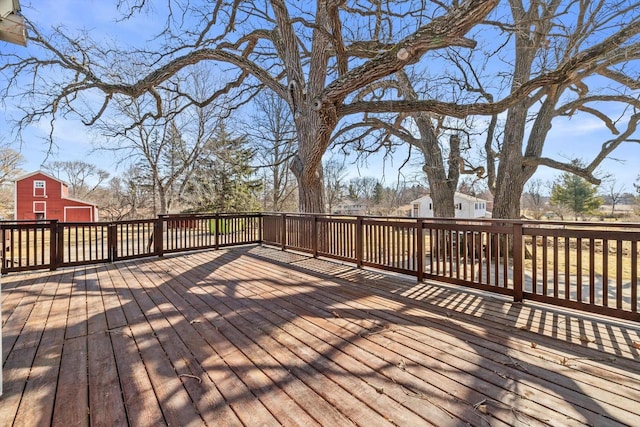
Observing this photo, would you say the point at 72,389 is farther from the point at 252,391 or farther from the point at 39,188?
the point at 39,188

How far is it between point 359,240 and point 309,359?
9.35 feet

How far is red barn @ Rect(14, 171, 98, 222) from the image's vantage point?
50.3 ft

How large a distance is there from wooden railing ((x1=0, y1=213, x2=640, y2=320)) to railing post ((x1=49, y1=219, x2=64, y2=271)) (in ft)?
0.04

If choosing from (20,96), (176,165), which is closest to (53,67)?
(20,96)

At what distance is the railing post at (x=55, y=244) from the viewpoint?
182 inches

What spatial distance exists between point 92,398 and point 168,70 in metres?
6.17

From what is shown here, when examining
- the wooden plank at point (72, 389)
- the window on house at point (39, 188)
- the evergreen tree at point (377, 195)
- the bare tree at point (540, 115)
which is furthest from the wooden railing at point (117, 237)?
the evergreen tree at point (377, 195)

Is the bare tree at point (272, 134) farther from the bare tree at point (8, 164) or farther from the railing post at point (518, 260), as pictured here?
the bare tree at point (8, 164)

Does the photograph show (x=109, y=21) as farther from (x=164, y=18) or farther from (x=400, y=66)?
(x=400, y=66)

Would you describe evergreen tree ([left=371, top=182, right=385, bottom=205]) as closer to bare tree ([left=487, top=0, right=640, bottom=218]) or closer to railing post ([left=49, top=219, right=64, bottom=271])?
bare tree ([left=487, top=0, right=640, bottom=218])

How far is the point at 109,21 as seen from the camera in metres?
5.74

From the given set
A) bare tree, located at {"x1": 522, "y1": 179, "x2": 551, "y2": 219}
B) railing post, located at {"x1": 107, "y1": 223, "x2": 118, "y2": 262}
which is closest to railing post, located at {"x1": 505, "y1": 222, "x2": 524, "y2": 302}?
railing post, located at {"x1": 107, "y1": 223, "x2": 118, "y2": 262}

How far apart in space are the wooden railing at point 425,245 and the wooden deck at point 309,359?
0.30 metres

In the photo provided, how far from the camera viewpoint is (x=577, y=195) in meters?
20.9
